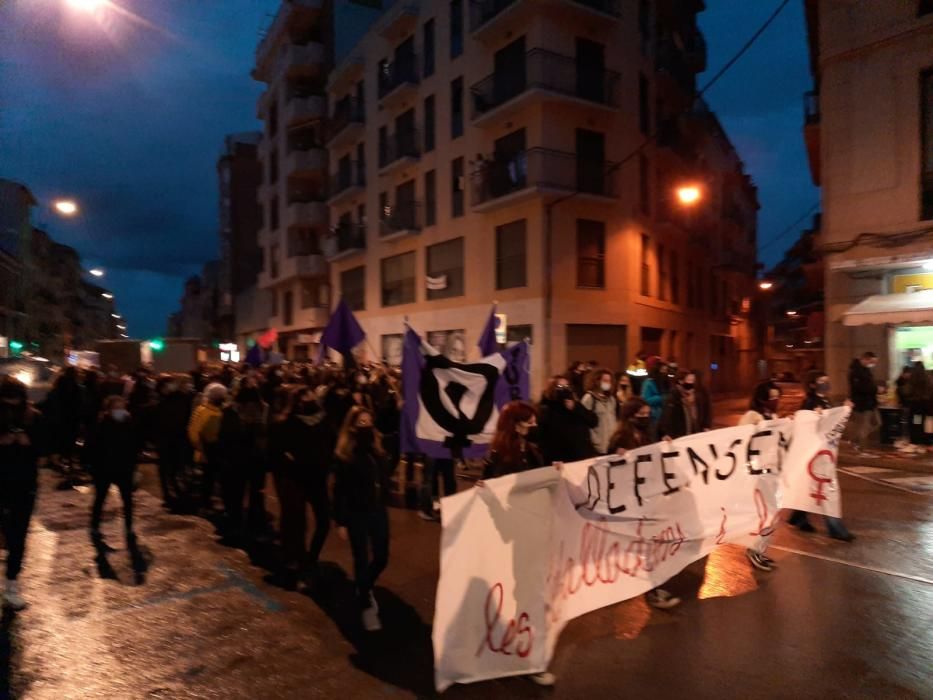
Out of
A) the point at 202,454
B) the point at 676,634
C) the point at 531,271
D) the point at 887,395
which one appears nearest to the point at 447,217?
the point at 531,271

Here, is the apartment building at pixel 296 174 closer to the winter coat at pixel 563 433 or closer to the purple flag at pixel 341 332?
the purple flag at pixel 341 332

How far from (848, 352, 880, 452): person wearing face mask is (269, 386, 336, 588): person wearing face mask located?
10670mm

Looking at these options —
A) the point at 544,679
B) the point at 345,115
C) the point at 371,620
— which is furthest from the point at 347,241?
the point at 544,679

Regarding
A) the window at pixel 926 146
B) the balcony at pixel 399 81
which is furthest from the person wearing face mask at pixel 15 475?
the balcony at pixel 399 81

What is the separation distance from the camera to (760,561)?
20.2 ft

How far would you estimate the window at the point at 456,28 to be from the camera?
25.0 metres

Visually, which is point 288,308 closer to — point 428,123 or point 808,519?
point 428,123

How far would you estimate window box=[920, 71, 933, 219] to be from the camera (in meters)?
14.3

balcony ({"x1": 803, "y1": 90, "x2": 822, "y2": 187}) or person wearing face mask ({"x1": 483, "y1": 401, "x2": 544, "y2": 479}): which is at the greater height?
balcony ({"x1": 803, "y1": 90, "x2": 822, "y2": 187})

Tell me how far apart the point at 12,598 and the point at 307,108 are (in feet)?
118

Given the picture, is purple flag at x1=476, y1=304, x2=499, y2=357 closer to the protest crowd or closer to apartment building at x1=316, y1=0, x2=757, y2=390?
the protest crowd

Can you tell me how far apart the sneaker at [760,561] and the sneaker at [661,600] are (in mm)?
1213

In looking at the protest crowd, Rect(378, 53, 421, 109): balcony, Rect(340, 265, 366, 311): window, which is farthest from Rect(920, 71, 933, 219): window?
Rect(340, 265, 366, 311): window

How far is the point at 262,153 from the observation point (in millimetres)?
44406
